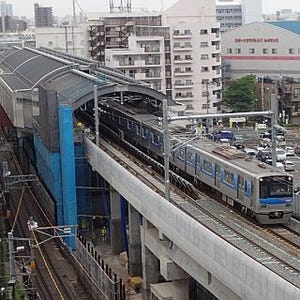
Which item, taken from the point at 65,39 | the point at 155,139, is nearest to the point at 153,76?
the point at 65,39

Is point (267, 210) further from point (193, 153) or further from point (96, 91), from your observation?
point (96, 91)

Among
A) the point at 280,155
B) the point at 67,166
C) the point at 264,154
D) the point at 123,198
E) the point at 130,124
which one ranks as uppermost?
the point at 130,124

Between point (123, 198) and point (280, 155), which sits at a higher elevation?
point (123, 198)

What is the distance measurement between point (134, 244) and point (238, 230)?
17.8 ft

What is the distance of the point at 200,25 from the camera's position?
4678 centimetres

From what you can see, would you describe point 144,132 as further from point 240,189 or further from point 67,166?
point 240,189

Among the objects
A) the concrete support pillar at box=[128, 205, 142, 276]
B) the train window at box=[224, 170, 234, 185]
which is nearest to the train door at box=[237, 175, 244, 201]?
the train window at box=[224, 170, 234, 185]

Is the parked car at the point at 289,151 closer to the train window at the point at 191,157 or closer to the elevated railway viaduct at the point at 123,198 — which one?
the elevated railway viaduct at the point at 123,198

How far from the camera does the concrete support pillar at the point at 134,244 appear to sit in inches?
729

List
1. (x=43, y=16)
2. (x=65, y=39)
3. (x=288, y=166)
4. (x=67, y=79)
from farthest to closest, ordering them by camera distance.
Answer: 1. (x=43, y=16)
2. (x=65, y=39)
3. (x=288, y=166)
4. (x=67, y=79)

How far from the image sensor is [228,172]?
16.1 metres

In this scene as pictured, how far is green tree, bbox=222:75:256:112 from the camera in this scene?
1735 inches

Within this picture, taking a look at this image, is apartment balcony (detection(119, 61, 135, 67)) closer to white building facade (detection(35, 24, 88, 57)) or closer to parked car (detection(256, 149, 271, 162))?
white building facade (detection(35, 24, 88, 57))

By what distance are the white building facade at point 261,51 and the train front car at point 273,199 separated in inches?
1440
